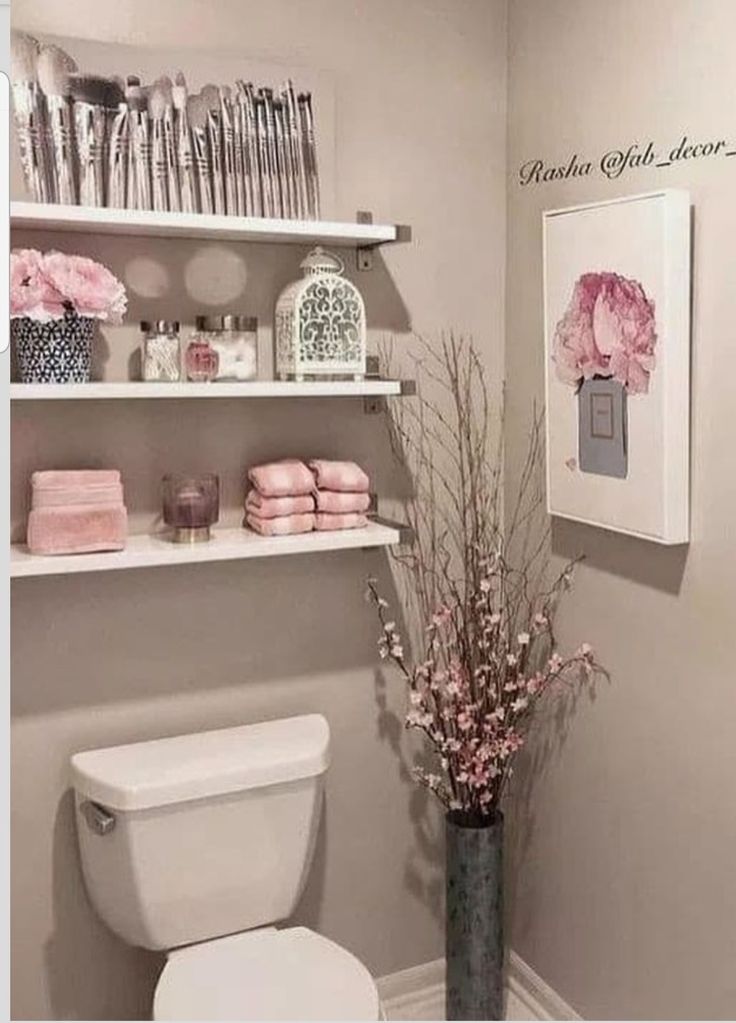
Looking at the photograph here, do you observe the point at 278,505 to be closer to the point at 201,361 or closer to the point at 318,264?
the point at 201,361

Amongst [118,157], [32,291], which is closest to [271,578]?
[32,291]

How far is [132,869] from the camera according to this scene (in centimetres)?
193

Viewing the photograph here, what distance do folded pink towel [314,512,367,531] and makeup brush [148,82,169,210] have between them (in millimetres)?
610

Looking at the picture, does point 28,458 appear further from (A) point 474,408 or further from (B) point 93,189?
(A) point 474,408

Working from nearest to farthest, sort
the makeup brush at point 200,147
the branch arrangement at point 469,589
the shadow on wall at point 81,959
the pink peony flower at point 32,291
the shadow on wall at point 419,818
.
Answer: the pink peony flower at point 32,291 → the makeup brush at point 200,147 → the shadow on wall at point 81,959 → the branch arrangement at point 469,589 → the shadow on wall at point 419,818

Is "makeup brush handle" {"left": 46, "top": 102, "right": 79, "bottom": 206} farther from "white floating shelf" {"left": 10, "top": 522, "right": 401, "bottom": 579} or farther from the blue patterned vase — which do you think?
"white floating shelf" {"left": 10, "top": 522, "right": 401, "bottom": 579}

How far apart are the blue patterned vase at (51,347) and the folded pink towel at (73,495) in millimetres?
181

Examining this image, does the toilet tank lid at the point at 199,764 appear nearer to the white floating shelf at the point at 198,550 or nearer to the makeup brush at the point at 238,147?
the white floating shelf at the point at 198,550

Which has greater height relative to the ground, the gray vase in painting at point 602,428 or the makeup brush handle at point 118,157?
the makeup brush handle at point 118,157

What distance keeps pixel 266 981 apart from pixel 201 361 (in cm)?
105

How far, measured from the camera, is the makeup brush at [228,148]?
6.54 ft

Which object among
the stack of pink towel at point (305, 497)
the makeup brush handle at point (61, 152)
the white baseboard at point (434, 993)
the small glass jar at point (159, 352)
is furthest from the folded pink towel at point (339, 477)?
the white baseboard at point (434, 993)

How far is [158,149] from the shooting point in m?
1.94

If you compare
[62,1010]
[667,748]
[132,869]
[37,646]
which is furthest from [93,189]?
[62,1010]
